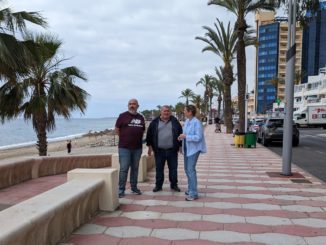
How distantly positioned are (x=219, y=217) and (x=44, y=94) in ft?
33.2

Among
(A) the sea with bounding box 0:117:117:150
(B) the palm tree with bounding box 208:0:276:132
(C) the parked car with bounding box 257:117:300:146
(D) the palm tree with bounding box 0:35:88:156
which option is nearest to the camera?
(D) the palm tree with bounding box 0:35:88:156

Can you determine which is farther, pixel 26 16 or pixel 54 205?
pixel 26 16

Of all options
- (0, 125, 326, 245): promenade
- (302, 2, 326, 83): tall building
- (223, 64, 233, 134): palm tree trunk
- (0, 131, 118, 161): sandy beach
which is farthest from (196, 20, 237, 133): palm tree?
(302, 2, 326, 83): tall building

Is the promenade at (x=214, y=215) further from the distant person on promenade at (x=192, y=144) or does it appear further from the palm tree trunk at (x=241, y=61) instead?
the palm tree trunk at (x=241, y=61)

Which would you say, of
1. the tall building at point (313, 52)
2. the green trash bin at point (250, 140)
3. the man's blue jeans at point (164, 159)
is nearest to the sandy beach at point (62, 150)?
the green trash bin at point (250, 140)

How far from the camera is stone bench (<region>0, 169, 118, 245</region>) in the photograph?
371 centimetres

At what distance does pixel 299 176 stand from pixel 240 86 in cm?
1433

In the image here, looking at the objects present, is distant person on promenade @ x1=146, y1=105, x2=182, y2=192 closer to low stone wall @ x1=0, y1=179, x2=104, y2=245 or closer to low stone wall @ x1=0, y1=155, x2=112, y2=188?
low stone wall @ x1=0, y1=179, x2=104, y2=245

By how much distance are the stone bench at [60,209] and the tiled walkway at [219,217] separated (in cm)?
18

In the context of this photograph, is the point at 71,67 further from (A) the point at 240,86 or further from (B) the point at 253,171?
(A) the point at 240,86

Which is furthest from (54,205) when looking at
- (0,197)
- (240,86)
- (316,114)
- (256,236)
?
(316,114)

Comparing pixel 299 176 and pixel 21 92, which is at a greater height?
pixel 21 92

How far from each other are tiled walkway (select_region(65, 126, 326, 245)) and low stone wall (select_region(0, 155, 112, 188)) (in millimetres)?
2853

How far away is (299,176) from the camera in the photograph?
10477 mm
